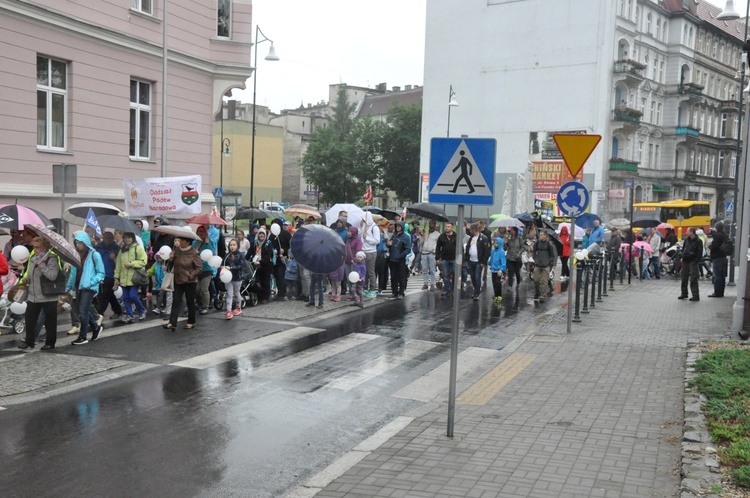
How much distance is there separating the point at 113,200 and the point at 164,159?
1.74 m

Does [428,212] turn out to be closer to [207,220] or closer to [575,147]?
[207,220]

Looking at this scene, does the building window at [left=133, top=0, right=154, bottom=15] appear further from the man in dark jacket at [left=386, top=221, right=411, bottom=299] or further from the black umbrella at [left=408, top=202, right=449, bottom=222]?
the man in dark jacket at [left=386, top=221, right=411, bottom=299]

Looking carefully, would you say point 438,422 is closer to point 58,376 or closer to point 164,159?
point 58,376

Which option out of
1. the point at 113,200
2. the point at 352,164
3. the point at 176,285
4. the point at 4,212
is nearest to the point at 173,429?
the point at 176,285

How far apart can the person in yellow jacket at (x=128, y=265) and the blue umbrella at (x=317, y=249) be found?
2891 millimetres

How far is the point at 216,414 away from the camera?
26.1 feet

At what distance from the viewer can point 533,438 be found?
7086 mm

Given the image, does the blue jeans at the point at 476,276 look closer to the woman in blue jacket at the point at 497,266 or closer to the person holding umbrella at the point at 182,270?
the woman in blue jacket at the point at 497,266

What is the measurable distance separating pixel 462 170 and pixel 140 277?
795cm

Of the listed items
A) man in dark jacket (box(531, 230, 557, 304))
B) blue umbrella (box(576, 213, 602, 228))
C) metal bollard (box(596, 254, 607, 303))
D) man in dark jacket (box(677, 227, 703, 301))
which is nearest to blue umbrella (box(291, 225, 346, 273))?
man in dark jacket (box(531, 230, 557, 304))

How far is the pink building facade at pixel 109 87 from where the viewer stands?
17656 mm

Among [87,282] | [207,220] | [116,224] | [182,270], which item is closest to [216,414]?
[87,282]

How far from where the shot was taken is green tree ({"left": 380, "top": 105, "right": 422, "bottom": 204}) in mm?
74812

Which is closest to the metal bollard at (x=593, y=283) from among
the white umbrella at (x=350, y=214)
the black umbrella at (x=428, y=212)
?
the black umbrella at (x=428, y=212)
